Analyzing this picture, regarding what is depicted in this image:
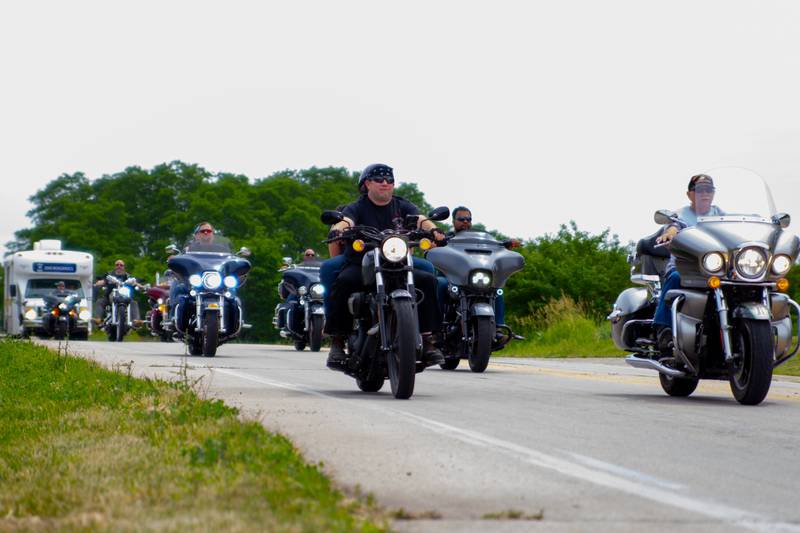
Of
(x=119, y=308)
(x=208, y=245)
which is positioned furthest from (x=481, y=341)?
(x=119, y=308)

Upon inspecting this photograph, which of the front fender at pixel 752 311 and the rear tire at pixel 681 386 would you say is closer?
the front fender at pixel 752 311

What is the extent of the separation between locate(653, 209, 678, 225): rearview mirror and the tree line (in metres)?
61.7

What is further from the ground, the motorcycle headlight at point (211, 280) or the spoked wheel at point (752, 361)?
the motorcycle headlight at point (211, 280)

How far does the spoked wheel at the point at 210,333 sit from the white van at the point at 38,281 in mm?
22140

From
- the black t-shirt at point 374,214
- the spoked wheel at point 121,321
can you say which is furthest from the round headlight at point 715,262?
the spoked wheel at point 121,321

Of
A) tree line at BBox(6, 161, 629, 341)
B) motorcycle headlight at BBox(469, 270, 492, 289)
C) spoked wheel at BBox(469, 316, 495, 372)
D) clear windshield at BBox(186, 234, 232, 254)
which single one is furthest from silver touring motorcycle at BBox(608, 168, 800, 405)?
tree line at BBox(6, 161, 629, 341)

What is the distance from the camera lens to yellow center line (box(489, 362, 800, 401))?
1246cm

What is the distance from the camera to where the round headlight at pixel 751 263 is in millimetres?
10055

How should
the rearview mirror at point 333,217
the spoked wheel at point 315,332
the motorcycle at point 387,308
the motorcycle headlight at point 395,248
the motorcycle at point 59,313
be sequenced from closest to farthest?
1. the motorcycle at point 387,308
2. the motorcycle headlight at point 395,248
3. the rearview mirror at point 333,217
4. the spoked wheel at point 315,332
5. the motorcycle at point 59,313

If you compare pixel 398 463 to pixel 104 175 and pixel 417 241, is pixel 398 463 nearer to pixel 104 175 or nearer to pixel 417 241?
pixel 417 241

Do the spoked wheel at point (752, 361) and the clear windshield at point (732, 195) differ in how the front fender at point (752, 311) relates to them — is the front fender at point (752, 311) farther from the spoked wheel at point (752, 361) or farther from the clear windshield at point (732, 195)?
the clear windshield at point (732, 195)

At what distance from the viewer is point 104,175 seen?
90.4 metres

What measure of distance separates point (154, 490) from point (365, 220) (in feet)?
19.7

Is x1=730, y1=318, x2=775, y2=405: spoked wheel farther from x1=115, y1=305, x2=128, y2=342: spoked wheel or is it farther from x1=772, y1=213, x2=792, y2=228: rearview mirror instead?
x1=115, y1=305, x2=128, y2=342: spoked wheel
